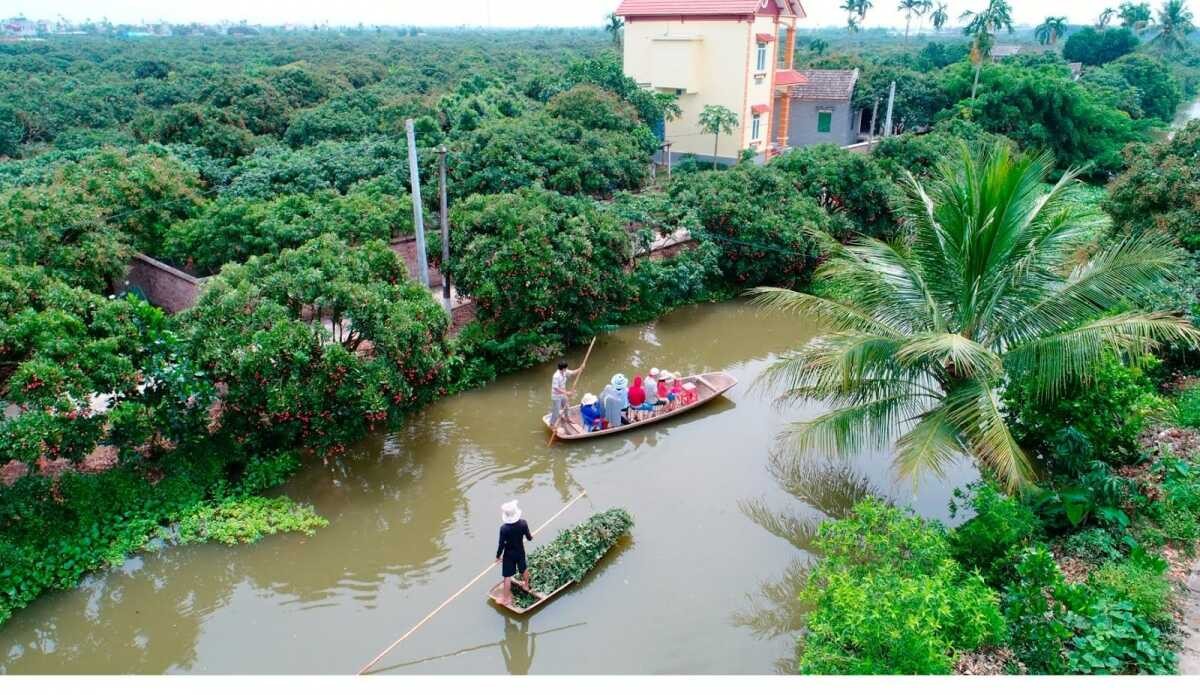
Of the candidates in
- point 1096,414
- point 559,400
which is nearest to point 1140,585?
point 1096,414

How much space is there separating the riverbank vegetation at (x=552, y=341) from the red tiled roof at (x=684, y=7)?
8.42 m

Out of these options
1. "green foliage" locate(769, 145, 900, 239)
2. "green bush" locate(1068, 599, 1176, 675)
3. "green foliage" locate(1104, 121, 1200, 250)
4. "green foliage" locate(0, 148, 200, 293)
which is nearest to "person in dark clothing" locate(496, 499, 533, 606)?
"green bush" locate(1068, 599, 1176, 675)

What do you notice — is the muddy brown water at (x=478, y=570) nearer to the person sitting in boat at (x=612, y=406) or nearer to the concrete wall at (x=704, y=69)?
the person sitting in boat at (x=612, y=406)

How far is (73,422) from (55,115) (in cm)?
2890

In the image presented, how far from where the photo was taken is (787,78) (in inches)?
1150

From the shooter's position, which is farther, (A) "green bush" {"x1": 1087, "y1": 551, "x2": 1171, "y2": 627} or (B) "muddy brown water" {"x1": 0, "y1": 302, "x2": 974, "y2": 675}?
(B) "muddy brown water" {"x1": 0, "y1": 302, "x2": 974, "y2": 675}


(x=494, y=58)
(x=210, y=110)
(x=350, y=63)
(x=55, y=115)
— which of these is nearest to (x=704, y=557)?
(x=210, y=110)

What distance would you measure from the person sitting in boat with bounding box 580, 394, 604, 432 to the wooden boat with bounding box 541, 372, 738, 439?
10 centimetres

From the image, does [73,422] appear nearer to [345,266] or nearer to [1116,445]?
[345,266]

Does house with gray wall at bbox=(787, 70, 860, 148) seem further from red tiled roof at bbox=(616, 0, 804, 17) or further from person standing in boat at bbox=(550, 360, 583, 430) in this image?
person standing in boat at bbox=(550, 360, 583, 430)

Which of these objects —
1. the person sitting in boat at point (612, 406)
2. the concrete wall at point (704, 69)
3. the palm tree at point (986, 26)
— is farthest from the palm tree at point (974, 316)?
the palm tree at point (986, 26)

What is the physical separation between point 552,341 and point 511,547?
22.1 feet

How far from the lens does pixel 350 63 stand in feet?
160

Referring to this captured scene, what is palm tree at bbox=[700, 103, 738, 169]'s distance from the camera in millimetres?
25798
